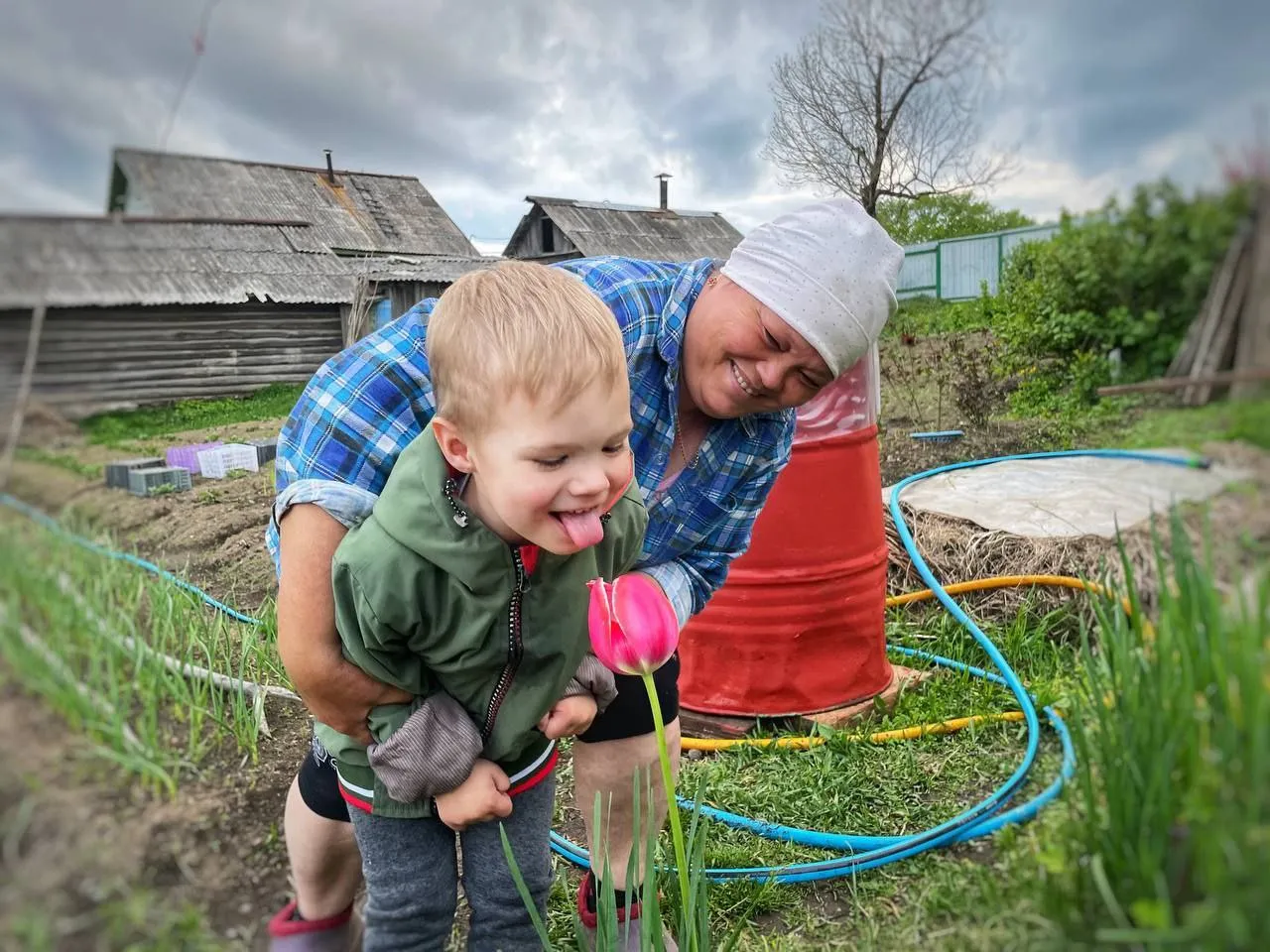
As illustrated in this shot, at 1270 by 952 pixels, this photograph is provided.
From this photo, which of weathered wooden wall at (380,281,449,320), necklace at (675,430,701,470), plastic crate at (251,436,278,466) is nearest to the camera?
plastic crate at (251,436,278,466)

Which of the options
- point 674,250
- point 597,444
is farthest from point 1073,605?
point 674,250

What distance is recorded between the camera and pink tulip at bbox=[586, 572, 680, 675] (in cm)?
92

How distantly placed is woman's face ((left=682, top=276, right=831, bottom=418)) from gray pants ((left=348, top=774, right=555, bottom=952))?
701 millimetres

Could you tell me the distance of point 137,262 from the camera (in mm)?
704

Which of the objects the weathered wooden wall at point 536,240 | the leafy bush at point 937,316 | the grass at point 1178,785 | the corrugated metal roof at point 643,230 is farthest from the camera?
the weathered wooden wall at point 536,240

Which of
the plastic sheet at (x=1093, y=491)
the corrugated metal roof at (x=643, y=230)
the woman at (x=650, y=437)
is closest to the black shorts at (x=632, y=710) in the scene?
the woman at (x=650, y=437)

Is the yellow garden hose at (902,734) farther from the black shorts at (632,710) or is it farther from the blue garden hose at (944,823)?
the black shorts at (632,710)

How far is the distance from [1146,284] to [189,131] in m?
0.80

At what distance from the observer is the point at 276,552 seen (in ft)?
4.45

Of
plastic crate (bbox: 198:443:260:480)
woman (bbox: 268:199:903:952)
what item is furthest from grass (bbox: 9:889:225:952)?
plastic crate (bbox: 198:443:260:480)

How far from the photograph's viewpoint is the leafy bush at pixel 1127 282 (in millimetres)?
541

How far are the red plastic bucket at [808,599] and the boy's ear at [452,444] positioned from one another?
4.64 feet

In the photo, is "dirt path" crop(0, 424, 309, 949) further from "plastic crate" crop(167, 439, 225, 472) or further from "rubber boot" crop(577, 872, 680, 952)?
"rubber boot" crop(577, 872, 680, 952)

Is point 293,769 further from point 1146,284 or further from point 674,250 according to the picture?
point 674,250
